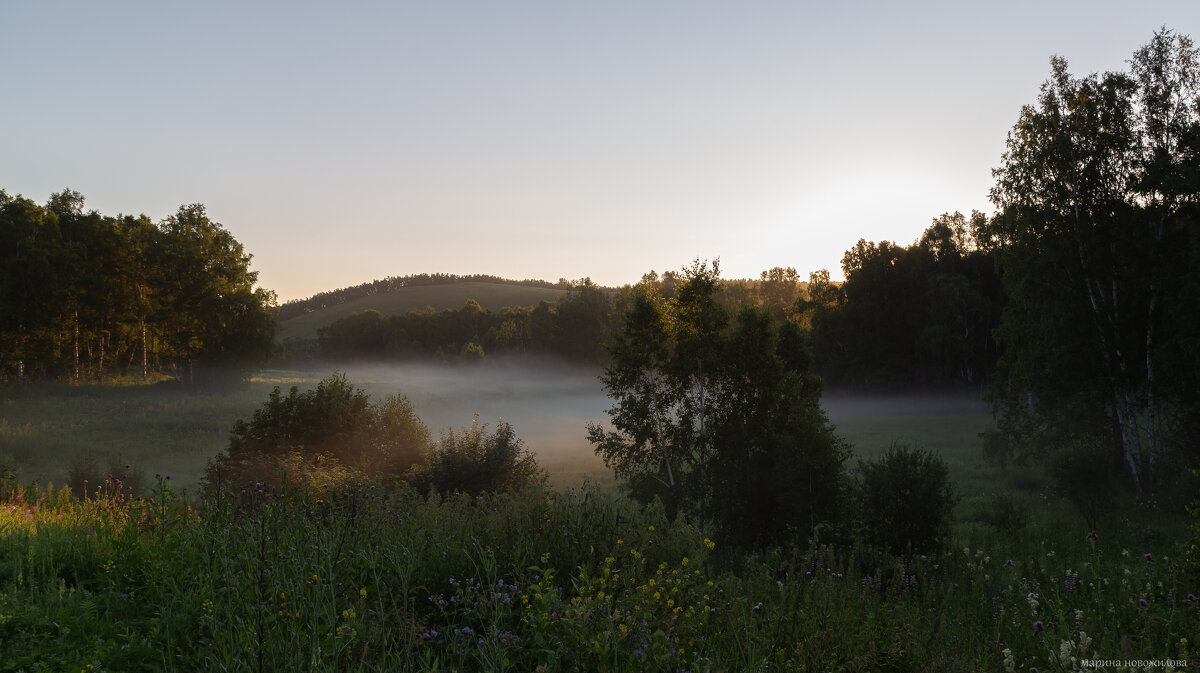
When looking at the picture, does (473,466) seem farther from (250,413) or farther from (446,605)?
(250,413)

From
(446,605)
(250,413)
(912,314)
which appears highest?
(912,314)

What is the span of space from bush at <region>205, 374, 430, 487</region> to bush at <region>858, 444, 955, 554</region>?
45.4 ft

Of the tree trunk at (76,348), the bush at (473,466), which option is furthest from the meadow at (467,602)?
the tree trunk at (76,348)

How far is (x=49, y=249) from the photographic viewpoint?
39.9m

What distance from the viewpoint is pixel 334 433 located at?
64.4ft

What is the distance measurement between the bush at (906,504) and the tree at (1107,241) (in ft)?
36.9

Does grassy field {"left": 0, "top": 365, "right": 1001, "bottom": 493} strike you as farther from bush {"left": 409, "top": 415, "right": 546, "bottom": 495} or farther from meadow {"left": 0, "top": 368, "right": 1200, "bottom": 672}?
meadow {"left": 0, "top": 368, "right": 1200, "bottom": 672}

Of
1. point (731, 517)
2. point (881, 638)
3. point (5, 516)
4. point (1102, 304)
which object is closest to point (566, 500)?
point (881, 638)

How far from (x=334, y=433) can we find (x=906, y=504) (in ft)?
55.3

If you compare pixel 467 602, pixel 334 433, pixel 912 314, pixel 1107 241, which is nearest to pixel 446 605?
pixel 467 602

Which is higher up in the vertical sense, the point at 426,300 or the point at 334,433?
the point at 426,300

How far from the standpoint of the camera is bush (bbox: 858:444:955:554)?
47.2 ft

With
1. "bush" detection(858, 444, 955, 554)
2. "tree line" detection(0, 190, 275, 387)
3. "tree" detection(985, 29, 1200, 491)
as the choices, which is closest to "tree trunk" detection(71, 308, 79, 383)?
"tree line" detection(0, 190, 275, 387)

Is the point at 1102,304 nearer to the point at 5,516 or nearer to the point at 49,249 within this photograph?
the point at 5,516
